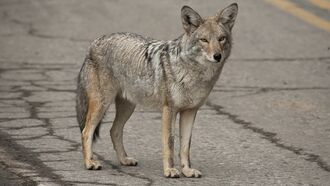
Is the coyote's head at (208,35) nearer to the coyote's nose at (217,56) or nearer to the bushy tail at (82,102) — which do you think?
the coyote's nose at (217,56)

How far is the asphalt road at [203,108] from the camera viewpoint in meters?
8.50

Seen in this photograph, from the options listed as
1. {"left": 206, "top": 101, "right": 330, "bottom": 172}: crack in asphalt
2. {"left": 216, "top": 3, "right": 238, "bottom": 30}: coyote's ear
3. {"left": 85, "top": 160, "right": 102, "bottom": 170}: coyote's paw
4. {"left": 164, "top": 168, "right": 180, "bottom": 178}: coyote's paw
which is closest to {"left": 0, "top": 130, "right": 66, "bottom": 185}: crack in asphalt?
A: {"left": 85, "top": 160, "right": 102, "bottom": 170}: coyote's paw

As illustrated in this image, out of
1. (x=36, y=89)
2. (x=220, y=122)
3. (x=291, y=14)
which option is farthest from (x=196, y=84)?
(x=291, y=14)

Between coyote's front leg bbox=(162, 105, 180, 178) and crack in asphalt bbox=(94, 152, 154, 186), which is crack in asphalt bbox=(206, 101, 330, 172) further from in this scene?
crack in asphalt bbox=(94, 152, 154, 186)

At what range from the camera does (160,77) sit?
8406mm

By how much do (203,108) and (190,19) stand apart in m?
3.05

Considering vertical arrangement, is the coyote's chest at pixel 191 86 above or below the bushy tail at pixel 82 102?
above

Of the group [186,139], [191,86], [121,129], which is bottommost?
[121,129]

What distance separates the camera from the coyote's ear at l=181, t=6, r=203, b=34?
27.0ft

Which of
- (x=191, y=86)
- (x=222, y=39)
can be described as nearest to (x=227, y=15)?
(x=222, y=39)

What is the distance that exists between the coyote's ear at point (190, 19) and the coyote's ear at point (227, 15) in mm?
171

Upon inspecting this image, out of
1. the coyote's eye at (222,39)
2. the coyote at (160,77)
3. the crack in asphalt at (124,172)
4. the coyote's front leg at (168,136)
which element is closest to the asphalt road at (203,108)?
the crack in asphalt at (124,172)

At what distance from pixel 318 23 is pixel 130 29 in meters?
2.79

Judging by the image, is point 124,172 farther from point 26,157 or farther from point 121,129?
point 26,157
